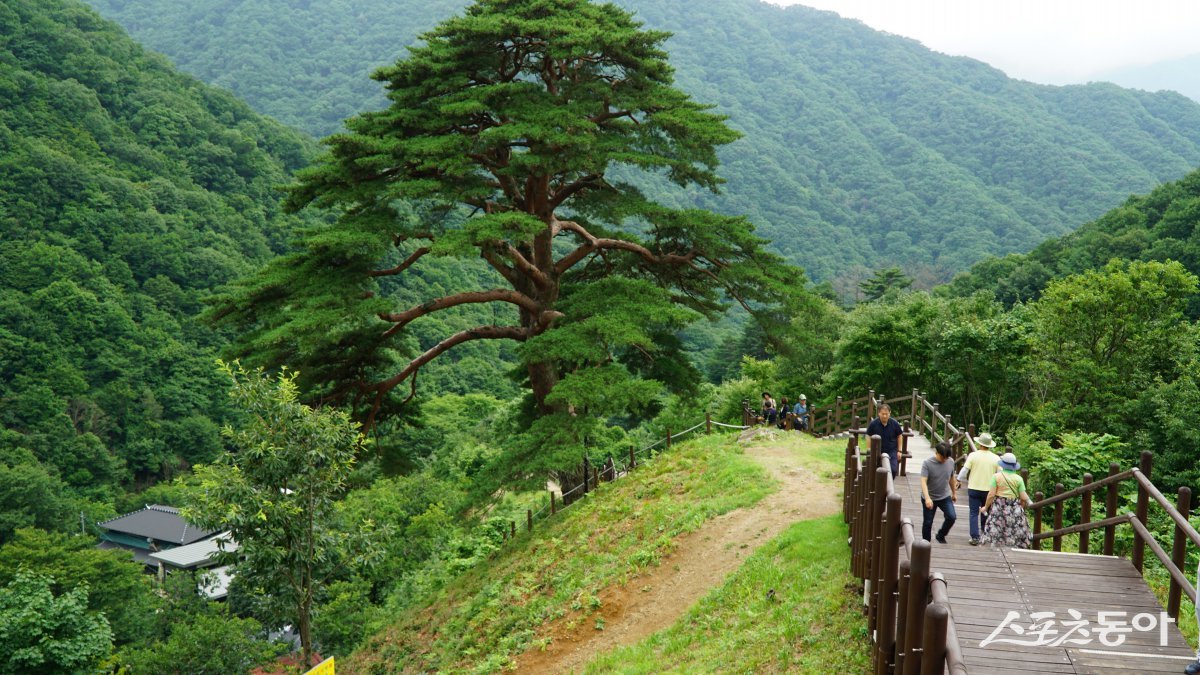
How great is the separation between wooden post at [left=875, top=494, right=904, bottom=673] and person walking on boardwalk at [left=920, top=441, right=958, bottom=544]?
2.81m

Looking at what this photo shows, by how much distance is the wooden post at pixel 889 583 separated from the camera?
17.4 feet

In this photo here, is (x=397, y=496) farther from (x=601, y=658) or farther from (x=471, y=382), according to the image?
(x=471, y=382)

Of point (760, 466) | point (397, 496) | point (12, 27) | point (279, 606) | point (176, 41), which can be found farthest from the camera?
point (176, 41)

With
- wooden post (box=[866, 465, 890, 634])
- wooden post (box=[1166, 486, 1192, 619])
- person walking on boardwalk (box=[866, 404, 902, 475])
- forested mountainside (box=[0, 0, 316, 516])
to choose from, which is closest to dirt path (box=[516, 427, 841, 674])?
person walking on boardwalk (box=[866, 404, 902, 475])

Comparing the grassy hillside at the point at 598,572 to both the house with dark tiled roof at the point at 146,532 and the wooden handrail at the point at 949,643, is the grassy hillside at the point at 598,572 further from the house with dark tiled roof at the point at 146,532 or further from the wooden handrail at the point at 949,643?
the house with dark tiled roof at the point at 146,532

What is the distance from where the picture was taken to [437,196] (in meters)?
16.6

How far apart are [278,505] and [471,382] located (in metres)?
57.2

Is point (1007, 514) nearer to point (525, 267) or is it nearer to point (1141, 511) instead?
point (1141, 511)

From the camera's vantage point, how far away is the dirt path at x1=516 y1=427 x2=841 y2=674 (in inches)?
424

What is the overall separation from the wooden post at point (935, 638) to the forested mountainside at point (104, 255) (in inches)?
2007

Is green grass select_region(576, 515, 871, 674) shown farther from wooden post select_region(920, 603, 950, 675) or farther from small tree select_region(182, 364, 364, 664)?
small tree select_region(182, 364, 364, 664)

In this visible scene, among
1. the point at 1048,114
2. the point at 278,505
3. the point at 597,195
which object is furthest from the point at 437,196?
the point at 1048,114

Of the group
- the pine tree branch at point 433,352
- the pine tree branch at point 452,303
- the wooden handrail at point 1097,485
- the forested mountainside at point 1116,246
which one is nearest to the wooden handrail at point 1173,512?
the wooden handrail at point 1097,485

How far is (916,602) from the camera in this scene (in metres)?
4.30
